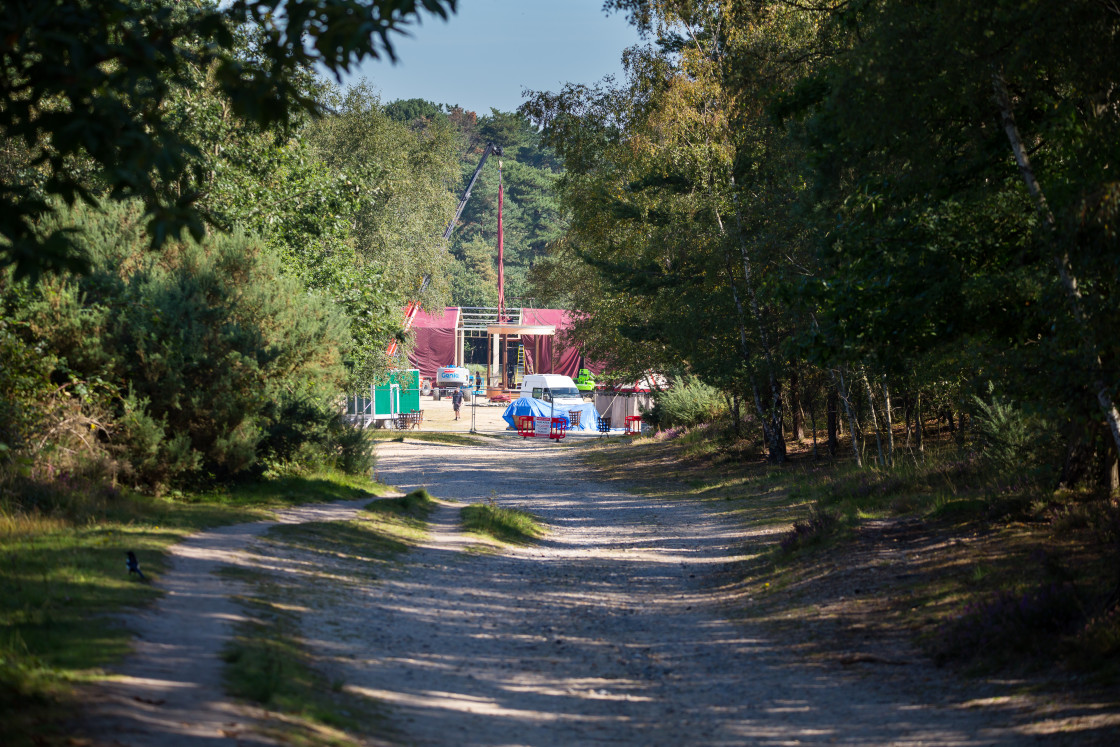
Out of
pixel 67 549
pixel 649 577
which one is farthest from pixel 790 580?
pixel 67 549

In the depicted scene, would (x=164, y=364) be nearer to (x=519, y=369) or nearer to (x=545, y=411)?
(x=545, y=411)

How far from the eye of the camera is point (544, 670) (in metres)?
7.48

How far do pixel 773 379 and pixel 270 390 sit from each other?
12.6 meters

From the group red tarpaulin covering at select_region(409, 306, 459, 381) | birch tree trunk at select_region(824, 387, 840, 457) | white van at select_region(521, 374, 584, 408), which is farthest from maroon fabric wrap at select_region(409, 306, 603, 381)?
birch tree trunk at select_region(824, 387, 840, 457)

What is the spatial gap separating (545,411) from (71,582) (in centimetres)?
3811

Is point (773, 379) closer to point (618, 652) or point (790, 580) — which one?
point (790, 580)

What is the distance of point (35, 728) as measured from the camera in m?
4.41

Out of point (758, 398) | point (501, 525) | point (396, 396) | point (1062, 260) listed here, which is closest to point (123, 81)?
point (1062, 260)

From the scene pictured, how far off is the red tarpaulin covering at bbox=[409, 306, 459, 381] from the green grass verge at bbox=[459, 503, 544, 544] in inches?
2274

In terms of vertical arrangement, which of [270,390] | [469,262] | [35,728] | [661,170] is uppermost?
[469,262]

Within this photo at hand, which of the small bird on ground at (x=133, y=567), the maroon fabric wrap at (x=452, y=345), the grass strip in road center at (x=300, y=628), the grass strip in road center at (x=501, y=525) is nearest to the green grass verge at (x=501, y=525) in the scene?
the grass strip in road center at (x=501, y=525)

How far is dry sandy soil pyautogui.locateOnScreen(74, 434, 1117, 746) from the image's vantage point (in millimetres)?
5547

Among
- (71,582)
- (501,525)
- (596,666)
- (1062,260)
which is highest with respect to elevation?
(1062,260)

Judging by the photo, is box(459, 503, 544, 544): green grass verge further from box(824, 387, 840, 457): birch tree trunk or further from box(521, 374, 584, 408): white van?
box(521, 374, 584, 408): white van
